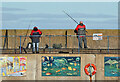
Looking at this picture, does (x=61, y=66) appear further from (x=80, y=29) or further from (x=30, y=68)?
(x=80, y=29)

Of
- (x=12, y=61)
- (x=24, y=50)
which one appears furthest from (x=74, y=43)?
(x=12, y=61)

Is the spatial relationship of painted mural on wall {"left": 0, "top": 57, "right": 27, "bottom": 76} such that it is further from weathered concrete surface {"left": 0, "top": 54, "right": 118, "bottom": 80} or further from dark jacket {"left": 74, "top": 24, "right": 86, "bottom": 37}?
dark jacket {"left": 74, "top": 24, "right": 86, "bottom": 37}

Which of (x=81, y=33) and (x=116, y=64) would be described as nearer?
(x=116, y=64)

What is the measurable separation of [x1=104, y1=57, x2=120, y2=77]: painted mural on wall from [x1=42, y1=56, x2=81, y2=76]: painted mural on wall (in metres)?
1.43

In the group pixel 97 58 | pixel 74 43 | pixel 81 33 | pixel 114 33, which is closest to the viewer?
pixel 97 58

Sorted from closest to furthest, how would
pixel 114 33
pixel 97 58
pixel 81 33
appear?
pixel 97 58 < pixel 81 33 < pixel 114 33

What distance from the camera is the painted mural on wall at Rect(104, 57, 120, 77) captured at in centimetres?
1647

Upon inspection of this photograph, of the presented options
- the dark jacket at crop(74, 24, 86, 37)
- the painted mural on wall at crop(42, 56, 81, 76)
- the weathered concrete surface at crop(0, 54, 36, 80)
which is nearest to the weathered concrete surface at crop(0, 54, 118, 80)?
the weathered concrete surface at crop(0, 54, 36, 80)

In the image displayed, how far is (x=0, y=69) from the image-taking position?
1650 cm

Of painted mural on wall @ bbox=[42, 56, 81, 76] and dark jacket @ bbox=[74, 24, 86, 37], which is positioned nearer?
painted mural on wall @ bbox=[42, 56, 81, 76]

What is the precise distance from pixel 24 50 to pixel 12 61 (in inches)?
67.5

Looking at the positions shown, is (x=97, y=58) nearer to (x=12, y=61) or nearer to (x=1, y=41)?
(x=12, y=61)

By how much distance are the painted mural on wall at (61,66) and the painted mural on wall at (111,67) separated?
143 cm

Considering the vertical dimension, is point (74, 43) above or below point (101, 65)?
above
